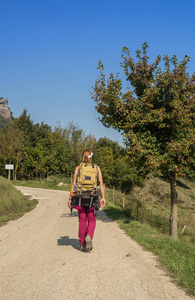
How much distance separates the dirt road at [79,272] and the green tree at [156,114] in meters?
4.14

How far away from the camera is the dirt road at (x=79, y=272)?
11.7ft

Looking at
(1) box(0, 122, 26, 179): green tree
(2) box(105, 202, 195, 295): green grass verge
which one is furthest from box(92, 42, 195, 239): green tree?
(1) box(0, 122, 26, 179): green tree

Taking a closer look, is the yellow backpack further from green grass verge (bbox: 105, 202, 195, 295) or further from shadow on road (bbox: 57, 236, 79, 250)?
green grass verge (bbox: 105, 202, 195, 295)

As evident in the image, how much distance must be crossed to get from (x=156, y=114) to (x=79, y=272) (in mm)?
7251

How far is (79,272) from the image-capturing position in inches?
173

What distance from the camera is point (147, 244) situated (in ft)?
21.9

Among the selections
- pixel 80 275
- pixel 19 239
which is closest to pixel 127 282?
pixel 80 275

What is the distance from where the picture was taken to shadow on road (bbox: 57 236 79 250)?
258 inches

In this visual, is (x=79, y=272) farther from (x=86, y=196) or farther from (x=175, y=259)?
(x=175, y=259)

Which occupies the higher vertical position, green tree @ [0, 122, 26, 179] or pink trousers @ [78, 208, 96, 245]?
green tree @ [0, 122, 26, 179]

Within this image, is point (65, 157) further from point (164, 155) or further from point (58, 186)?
point (164, 155)

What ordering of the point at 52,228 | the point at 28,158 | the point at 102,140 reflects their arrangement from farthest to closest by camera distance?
the point at 102,140 → the point at 28,158 → the point at 52,228

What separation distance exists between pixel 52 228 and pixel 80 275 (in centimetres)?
525

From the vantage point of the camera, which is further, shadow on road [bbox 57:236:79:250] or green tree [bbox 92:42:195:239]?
green tree [bbox 92:42:195:239]
